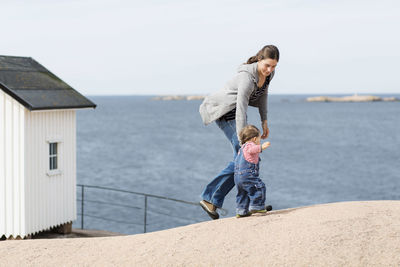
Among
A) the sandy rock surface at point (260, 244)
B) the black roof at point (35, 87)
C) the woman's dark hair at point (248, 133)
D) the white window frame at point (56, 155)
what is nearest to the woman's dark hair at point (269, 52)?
the woman's dark hair at point (248, 133)

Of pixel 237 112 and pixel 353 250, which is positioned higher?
pixel 237 112

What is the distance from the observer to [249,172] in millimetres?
7398

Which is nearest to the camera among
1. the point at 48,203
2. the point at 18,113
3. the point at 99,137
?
the point at 18,113

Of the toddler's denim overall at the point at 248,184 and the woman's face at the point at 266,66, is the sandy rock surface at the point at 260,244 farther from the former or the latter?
the woman's face at the point at 266,66

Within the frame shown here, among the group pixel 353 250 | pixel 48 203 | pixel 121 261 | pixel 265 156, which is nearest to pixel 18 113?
pixel 48 203

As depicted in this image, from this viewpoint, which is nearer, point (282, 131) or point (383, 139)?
point (383, 139)

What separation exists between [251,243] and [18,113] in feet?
26.1

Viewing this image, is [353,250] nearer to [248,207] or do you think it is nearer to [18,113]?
[248,207]

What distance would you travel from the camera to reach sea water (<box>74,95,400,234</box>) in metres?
37.7

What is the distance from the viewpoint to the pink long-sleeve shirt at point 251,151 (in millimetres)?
7246

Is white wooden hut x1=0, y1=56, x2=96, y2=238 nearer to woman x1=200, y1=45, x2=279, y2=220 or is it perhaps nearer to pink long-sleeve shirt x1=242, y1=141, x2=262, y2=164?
woman x1=200, y1=45, x2=279, y2=220

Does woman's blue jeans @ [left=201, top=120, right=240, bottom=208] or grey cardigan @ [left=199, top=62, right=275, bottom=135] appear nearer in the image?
grey cardigan @ [left=199, top=62, right=275, bottom=135]

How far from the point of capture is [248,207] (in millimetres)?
7801

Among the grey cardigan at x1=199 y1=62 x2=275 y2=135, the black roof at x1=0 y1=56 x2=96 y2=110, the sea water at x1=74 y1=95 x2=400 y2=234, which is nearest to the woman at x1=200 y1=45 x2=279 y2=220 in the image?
the grey cardigan at x1=199 y1=62 x2=275 y2=135
